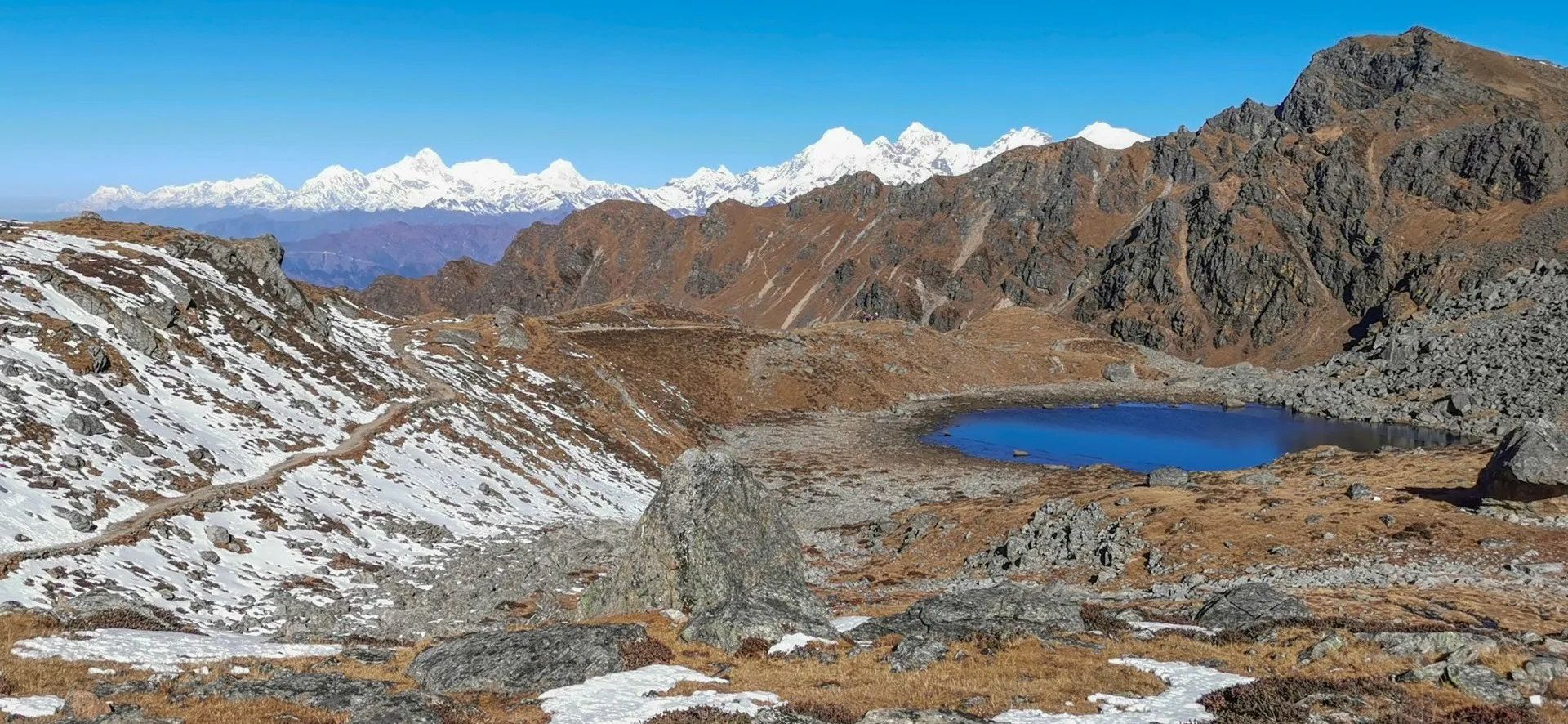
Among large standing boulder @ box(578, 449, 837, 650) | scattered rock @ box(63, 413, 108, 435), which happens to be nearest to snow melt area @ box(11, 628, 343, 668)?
large standing boulder @ box(578, 449, 837, 650)

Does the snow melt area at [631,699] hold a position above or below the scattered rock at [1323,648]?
below

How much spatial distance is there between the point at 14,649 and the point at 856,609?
24562 mm

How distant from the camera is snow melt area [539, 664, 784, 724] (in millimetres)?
17906

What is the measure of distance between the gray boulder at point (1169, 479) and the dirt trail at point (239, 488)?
2059 inches

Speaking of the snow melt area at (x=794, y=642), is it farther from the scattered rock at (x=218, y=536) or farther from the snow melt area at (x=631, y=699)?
the scattered rock at (x=218, y=536)

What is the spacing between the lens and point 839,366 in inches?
5807

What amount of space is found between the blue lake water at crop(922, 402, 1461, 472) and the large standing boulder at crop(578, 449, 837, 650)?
72.2m

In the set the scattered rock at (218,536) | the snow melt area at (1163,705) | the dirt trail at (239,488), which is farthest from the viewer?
the scattered rock at (218,536)

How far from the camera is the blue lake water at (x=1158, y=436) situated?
351 ft

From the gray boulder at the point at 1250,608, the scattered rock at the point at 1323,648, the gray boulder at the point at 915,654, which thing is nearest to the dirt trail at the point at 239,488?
the gray boulder at the point at 915,654

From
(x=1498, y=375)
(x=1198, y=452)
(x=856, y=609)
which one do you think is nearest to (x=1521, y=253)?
(x=1498, y=375)

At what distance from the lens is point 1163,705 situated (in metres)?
18.2

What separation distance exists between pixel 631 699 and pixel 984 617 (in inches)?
475

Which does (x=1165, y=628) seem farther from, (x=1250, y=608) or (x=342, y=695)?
(x=342, y=695)
